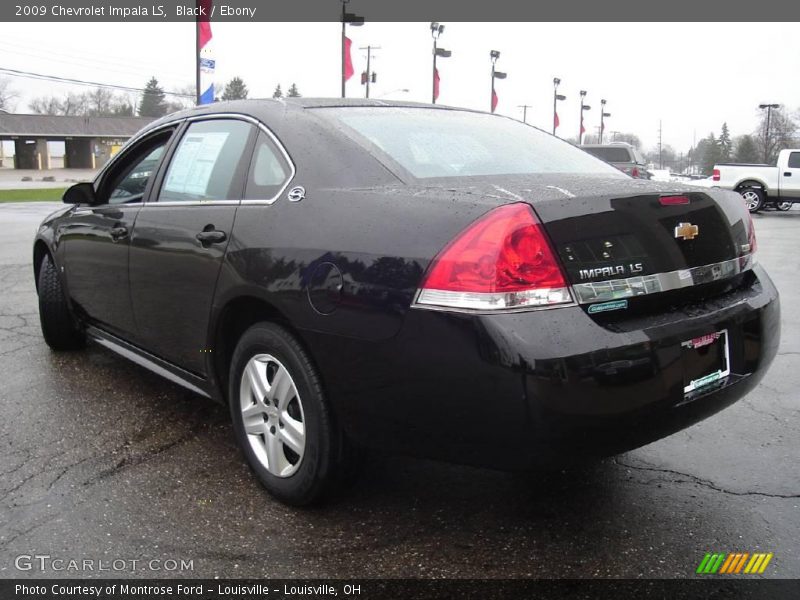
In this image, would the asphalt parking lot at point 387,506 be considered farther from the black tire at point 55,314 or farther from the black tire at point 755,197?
the black tire at point 755,197

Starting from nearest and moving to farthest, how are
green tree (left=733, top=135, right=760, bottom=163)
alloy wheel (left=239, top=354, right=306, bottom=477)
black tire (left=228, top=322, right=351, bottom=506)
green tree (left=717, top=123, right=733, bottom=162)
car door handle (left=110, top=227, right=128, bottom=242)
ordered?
black tire (left=228, top=322, right=351, bottom=506), alloy wheel (left=239, top=354, right=306, bottom=477), car door handle (left=110, top=227, right=128, bottom=242), green tree (left=733, top=135, right=760, bottom=163), green tree (left=717, top=123, right=733, bottom=162)

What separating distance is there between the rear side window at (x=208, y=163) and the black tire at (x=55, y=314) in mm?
1615

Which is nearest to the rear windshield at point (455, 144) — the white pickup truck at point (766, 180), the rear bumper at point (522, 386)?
the rear bumper at point (522, 386)

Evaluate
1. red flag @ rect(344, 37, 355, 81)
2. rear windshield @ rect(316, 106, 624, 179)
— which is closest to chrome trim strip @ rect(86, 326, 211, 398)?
rear windshield @ rect(316, 106, 624, 179)

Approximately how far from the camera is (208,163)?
11.0ft

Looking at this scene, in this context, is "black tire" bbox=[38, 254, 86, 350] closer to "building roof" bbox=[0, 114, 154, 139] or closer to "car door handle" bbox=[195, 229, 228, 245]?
"car door handle" bbox=[195, 229, 228, 245]

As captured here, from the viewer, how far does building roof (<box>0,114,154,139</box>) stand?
224ft

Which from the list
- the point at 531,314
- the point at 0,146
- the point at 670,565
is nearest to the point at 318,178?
the point at 531,314

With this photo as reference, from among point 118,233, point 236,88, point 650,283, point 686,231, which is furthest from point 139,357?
point 236,88

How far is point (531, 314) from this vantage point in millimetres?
2152

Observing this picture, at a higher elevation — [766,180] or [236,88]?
[236,88]

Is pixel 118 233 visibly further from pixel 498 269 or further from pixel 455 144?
pixel 498 269

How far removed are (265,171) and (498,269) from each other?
1246 millimetres

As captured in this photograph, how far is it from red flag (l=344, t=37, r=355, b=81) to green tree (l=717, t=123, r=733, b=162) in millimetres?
81365
